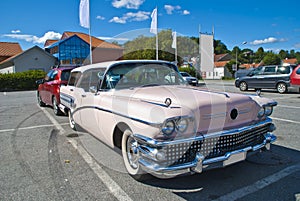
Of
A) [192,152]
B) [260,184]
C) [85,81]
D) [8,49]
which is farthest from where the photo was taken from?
[8,49]

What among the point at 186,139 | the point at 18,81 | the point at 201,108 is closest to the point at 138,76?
the point at 201,108

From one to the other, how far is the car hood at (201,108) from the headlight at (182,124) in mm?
75

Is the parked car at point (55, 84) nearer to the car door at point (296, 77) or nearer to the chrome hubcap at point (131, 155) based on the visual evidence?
the chrome hubcap at point (131, 155)

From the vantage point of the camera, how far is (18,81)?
933 inches

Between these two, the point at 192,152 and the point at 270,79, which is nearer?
the point at 192,152

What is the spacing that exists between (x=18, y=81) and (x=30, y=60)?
10.4 meters

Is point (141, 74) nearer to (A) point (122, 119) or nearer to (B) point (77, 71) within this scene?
(A) point (122, 119)

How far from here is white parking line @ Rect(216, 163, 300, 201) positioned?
2854mm

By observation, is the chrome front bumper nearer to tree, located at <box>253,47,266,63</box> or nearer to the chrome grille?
the chrome grille

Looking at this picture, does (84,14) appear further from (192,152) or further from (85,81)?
(192,152)

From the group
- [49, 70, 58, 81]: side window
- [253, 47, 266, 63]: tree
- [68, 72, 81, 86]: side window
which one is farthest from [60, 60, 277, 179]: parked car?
[253, 47, 266, 63]: tree

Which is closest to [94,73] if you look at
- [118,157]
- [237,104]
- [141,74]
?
[141,74]

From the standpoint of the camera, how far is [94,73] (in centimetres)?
475

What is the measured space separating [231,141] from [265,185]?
2.54ft
